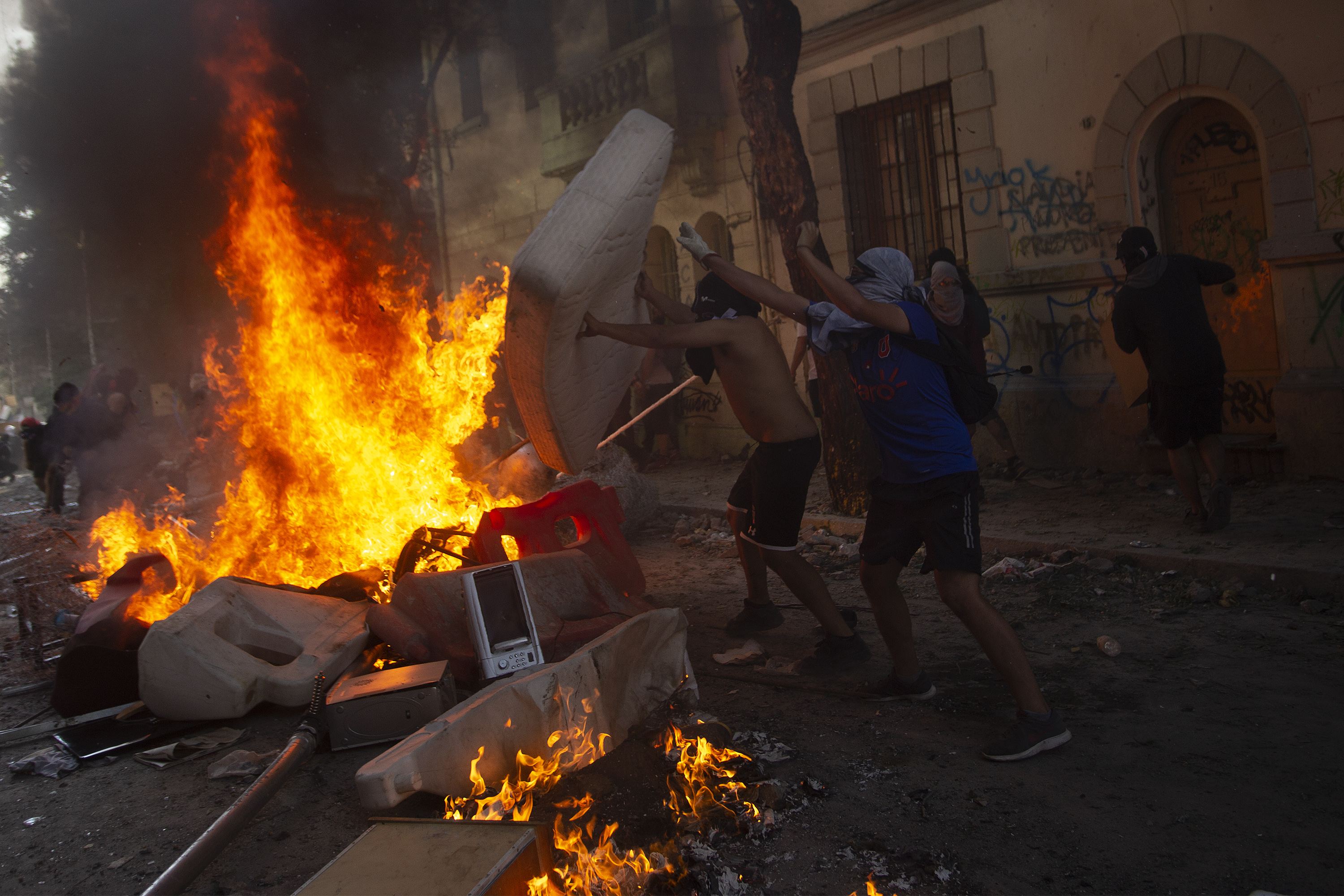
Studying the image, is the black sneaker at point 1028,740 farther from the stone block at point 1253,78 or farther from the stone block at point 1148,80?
the stone block at point 1148,80

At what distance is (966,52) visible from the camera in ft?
30.4

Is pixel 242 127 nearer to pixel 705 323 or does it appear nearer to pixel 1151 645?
pixel 705 323

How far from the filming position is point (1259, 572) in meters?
5.11

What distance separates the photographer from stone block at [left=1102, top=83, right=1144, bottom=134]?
317 inches

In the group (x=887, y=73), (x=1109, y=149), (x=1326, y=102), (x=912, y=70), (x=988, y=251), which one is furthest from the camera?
(x=887, y=73)

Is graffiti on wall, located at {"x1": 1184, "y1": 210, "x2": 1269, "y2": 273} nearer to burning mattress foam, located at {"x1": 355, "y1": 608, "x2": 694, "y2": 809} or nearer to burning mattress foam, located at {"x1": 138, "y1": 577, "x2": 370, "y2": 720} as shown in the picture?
burning mattress foam, located at {"x1": 355, "y1": 608, "x2": 694, "y2": 809}

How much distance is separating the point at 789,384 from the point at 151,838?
11.1ft

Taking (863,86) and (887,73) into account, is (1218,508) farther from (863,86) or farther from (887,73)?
(863,86)

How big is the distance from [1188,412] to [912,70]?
218 inches

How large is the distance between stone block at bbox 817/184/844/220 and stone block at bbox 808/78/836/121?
0.85m

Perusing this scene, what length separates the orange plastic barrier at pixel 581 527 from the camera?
575cm

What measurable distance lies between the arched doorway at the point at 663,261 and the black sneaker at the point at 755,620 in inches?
352

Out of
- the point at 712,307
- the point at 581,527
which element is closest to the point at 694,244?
the point at 712,307

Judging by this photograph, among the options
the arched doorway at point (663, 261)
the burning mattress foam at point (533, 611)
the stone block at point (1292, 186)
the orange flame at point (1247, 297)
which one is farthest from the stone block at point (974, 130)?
the burning mattress foam at point (533, 611)
